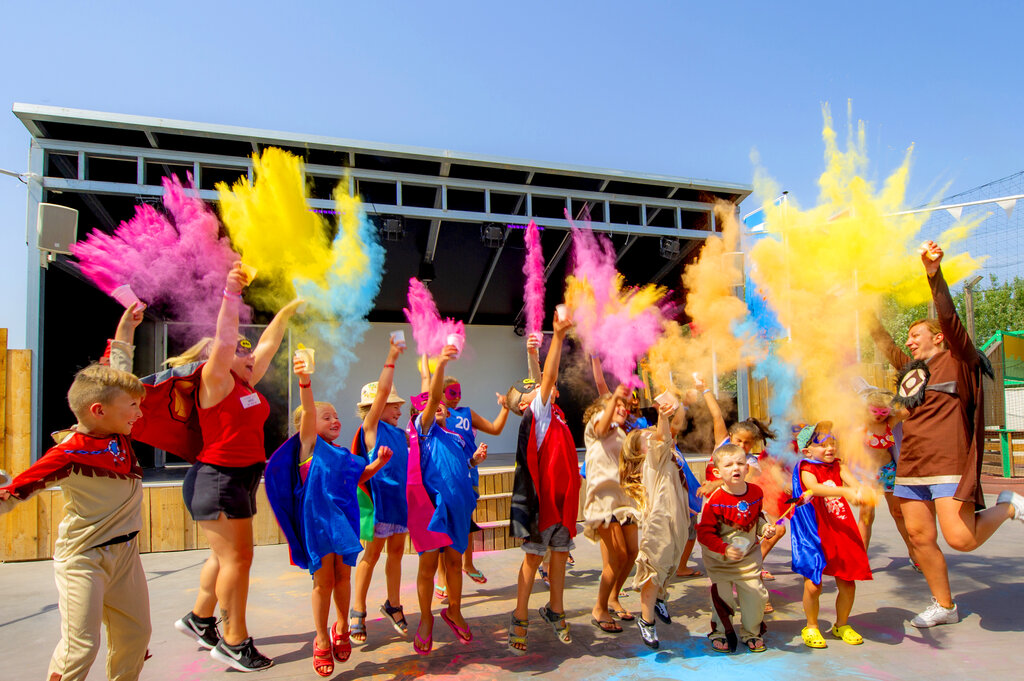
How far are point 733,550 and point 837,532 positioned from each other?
2.36 feet

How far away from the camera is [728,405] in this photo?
1252cm

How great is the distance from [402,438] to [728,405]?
9.87 metres

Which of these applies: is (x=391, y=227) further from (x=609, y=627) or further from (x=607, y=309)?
(x=609, y=627)

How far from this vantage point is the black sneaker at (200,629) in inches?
135

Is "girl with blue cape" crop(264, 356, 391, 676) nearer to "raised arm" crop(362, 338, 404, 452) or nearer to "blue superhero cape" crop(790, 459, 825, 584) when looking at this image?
"raised arm" crop(362, 338, 404, 452)

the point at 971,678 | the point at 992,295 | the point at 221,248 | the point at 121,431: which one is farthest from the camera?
the point at 992,295

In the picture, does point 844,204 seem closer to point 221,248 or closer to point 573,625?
point 573,625

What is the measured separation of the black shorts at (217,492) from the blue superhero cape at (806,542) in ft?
10.5

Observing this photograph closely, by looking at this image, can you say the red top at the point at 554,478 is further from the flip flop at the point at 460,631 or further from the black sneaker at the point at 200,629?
the black sneaker at the point at 200,629

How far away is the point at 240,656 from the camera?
3293mm

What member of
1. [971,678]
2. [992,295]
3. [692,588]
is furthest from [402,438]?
[992,295]

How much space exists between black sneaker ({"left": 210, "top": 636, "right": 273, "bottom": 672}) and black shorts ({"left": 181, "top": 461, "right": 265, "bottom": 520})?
2.21 ft

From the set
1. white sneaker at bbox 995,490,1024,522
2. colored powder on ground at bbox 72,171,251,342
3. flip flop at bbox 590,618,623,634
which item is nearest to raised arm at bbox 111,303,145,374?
flip flop at bbox 590,618,623,634

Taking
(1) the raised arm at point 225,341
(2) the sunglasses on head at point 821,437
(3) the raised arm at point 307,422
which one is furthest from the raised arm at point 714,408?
(1) the raised arm at point 225,341
